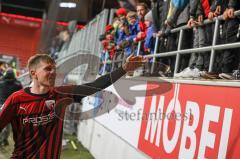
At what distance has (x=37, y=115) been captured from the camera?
2.94 m

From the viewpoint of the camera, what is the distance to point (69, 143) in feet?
31.4

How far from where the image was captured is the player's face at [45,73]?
2.98 m

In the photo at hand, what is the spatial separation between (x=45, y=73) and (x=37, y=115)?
0.31m

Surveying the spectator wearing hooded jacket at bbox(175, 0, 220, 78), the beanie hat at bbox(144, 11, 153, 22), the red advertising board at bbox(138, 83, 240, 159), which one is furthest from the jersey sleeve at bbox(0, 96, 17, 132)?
the beanie hat at bbox(144, 11, 153, 22)

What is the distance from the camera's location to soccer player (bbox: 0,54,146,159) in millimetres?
2898

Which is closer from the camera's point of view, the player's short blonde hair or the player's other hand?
the player's short blonde hair

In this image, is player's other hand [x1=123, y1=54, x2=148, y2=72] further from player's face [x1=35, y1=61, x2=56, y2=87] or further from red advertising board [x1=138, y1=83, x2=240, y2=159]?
red advertising board [x1=138, y1=83, x2=240, y2=159]

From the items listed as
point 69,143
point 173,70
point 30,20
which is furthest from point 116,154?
point 30,20

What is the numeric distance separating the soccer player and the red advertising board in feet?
4.13

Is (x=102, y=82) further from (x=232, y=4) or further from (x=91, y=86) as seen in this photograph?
(x=232, y=4)

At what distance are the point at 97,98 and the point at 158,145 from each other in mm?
4030

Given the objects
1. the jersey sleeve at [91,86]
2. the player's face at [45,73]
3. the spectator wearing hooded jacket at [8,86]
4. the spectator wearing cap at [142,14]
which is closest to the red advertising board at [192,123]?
the jersey sleeve at [91,86]

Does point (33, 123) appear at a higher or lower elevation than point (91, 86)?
lower

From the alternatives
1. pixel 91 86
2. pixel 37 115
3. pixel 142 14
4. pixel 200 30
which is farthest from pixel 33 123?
pixel 142 14
